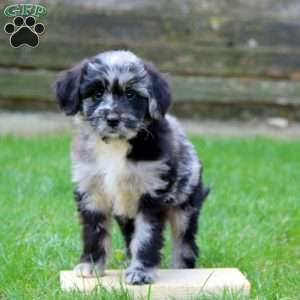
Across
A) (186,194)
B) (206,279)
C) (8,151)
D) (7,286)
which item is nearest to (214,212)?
(186,194)

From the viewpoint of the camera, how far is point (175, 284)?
Answer: 413 cm

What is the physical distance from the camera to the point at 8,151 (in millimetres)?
8836

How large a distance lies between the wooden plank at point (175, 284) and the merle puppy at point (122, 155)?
0.10m

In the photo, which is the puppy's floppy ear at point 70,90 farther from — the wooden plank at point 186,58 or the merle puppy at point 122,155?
the wooden plank at point 186,58

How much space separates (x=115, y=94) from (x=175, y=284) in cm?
107

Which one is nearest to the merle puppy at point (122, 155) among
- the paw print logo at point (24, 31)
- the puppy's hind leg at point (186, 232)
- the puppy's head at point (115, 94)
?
the puppy's head at point (115, 94)

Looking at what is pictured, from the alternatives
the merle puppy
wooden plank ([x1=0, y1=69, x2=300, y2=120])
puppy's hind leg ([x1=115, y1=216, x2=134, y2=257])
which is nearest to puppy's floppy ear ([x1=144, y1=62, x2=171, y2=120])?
the merle puppy

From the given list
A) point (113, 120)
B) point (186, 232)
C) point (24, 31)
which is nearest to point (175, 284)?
point (186, 232)

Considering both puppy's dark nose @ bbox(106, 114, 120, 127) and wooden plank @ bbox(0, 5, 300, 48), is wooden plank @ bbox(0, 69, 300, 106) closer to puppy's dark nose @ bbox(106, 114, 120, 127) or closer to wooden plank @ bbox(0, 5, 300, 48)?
wooden plank @ bbox(0, 5, 300, 48)

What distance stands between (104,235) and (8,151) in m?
4.57

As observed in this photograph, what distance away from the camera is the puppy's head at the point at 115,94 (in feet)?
13.6

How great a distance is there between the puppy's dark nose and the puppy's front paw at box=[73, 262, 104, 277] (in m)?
0.86

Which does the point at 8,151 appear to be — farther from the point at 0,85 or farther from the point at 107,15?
the point at 107,15

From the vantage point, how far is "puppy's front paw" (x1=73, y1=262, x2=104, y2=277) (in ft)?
14.4
